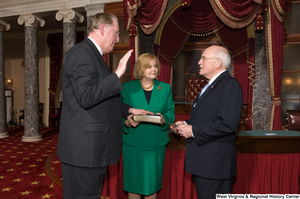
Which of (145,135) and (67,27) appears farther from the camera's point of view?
(67,27)

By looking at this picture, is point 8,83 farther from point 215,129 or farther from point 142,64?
point 215,129

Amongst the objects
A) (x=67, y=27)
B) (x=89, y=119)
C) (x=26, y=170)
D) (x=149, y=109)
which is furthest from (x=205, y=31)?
(x=89, y=119)

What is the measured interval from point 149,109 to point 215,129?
34.3 inches

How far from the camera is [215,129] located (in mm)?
1502

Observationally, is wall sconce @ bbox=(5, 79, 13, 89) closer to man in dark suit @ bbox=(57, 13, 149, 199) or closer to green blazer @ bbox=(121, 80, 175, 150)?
green blazer @ bbox=(121, 80, 175, 150)

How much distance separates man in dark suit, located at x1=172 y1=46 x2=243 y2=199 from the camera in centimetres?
149

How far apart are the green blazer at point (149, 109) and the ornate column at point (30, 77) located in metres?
5.51

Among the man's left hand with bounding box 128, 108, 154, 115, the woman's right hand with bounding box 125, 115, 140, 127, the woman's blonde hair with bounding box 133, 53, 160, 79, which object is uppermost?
the woman's blonde hair with bounding box 133, 53, 160, 79

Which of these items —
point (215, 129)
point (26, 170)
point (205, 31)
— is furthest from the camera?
point (205, 31)

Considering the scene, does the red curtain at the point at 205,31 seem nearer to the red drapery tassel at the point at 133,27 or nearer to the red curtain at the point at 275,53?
the red curtain at the point at 275,53

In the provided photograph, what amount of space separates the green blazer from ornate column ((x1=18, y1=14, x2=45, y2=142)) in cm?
551

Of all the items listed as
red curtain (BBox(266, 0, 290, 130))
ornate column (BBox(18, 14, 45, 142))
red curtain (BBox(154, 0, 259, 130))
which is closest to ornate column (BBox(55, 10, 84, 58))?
ornate column (BBox(18, 14, 45, 142))

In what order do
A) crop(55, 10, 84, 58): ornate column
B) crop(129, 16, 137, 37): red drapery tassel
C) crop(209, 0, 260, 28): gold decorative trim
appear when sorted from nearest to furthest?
crop(209, 0, 260, 28): gold decorative trim → crop(129, 16, 137, 37): red drapery tassel → crop(55, 10, 84, 58): ornate column

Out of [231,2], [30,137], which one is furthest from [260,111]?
[30,137]
